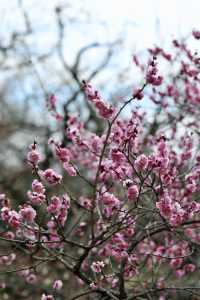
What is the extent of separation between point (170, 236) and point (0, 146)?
11.0 m

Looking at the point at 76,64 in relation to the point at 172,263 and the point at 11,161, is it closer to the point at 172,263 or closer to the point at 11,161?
the point at 11,161

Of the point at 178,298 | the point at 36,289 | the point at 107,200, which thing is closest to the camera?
the point at 107,200

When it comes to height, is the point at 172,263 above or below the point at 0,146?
below

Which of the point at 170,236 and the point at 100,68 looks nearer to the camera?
the point at 170,236

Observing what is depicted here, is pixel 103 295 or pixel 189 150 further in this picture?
pixel 189 150

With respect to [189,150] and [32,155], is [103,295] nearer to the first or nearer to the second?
[32,155]

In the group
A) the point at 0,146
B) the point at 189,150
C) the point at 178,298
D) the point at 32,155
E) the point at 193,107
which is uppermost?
the point at 0,146

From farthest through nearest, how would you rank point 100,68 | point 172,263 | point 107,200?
1. point 100,68
2. point 172,263
3. point 107,200

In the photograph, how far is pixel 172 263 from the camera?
446cm

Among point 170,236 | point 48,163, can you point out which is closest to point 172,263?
point 170,236

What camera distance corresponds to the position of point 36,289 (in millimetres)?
8672

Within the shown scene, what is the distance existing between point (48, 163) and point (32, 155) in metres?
9.20

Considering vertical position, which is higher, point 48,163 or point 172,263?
point 48,163

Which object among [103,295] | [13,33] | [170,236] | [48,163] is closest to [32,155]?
[103,295]
